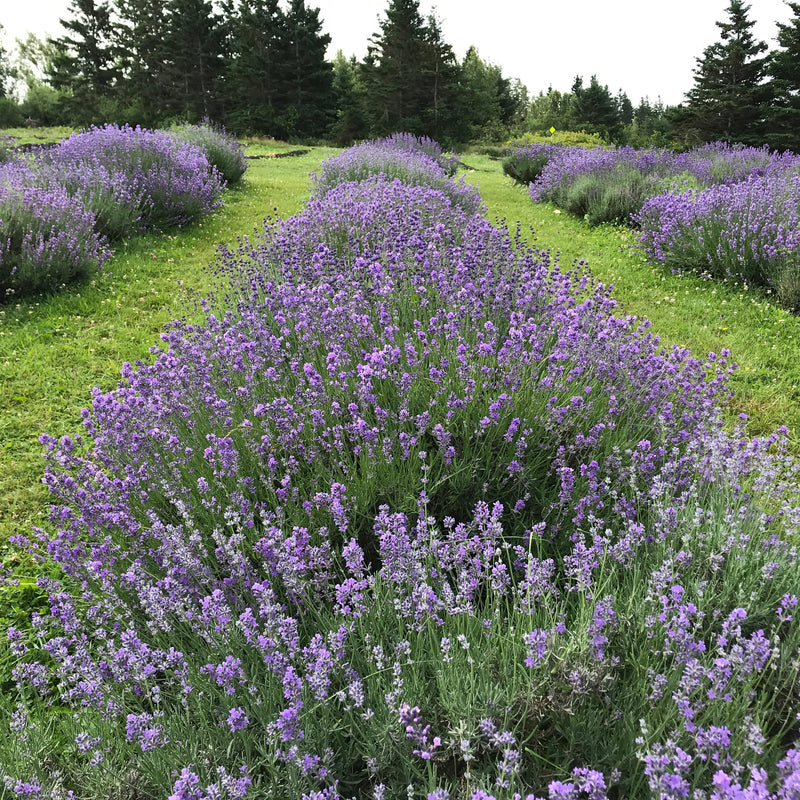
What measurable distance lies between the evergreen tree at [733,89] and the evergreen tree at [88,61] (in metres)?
32.2

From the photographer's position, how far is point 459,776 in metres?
1.46

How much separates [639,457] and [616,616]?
1034 millimetres

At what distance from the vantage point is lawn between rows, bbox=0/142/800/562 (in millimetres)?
3686

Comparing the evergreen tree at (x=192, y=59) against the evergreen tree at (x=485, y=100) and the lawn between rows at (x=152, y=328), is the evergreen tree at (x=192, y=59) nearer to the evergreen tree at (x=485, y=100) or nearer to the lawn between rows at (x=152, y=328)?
the evergreen tree at (x=485, y=100)

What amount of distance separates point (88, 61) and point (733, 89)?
35.1 meters

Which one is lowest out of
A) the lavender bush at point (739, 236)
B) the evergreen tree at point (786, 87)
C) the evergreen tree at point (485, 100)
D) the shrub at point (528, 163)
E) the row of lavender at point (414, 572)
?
the row of lavender at point (414, 572)

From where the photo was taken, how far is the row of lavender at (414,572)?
4.46 feet

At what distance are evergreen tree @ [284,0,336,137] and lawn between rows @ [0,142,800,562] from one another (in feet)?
80.1

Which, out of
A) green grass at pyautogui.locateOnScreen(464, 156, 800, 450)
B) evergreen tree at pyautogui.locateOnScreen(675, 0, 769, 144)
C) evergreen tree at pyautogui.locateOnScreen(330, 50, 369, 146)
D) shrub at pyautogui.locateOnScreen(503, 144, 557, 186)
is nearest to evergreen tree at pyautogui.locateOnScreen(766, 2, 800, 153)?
evergreen tree at pyautogui.locateOnScreen(675, 0, 769, 144)

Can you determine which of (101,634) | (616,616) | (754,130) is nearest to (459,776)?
(616,616)

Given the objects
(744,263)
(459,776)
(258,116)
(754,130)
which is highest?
(258,116)

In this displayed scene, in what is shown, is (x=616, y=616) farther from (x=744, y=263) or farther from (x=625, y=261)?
(x=625, y=261)

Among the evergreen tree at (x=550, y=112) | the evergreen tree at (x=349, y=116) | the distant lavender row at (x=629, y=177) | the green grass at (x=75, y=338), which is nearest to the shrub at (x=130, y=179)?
the green grass at (x=75, y=338)

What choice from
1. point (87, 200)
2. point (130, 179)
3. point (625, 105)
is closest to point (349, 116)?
point (130, 179)
